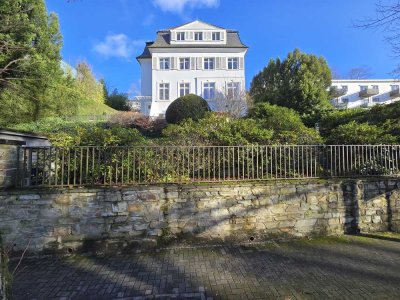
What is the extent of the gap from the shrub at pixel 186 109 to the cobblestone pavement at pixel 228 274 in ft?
36.7

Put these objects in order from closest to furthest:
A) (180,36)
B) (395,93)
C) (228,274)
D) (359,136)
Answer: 1. (228,274)
2. (359,136)
3. (180,36)
4. (395,93)

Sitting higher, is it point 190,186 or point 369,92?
point 369,92

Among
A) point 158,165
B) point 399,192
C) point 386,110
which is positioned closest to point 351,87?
point 386,110

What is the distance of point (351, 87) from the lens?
4653 cm

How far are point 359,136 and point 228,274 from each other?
18.8 ft

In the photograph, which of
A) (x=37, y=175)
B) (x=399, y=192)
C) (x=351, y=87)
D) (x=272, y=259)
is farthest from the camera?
(x=351, y=87)

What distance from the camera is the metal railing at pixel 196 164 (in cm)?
550

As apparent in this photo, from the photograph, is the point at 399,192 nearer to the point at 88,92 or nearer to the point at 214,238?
the point at 214,238

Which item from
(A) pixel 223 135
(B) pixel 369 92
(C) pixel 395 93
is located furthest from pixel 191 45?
(C) pixel 395 93

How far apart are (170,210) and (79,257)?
1801mm

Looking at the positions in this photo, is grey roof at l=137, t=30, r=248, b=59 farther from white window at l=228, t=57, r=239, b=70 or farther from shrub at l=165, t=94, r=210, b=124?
shrub at l=165, t=94, r=210, b=124

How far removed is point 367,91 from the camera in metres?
44.1

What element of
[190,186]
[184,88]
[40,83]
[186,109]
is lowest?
[190,186]

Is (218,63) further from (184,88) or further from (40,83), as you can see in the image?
(40,83)
